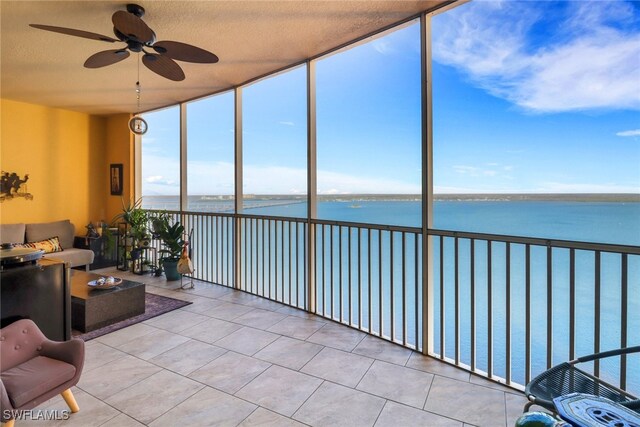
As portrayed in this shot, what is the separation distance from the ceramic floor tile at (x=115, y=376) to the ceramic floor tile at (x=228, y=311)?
994 millimetres

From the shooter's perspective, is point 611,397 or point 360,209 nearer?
point 611,397

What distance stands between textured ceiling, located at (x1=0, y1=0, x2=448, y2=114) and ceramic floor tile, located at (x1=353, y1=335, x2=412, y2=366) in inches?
109

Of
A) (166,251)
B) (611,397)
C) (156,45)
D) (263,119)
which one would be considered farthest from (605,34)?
(263,119)

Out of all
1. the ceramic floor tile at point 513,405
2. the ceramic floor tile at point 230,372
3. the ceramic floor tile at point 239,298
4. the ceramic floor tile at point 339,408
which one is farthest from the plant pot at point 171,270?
the ceramic floor tile at point 513,405

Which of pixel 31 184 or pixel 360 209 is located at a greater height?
pixel 31 184

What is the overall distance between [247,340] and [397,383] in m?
1.35

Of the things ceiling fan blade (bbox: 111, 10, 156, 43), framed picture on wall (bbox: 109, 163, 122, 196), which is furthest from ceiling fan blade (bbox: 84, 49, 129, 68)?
framed picture on wall (bbox: 109, 163, 122, 196)

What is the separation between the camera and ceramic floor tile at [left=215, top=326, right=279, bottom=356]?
2643mm

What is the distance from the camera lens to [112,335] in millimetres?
2912

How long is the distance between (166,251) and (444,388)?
4.31 meters

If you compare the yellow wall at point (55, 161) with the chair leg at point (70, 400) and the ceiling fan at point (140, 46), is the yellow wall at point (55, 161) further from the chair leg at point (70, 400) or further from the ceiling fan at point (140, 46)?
A: the chair leg at point (70, 400)

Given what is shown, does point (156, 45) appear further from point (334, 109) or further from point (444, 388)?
point (334, 109)

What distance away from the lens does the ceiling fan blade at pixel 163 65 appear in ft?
8.33

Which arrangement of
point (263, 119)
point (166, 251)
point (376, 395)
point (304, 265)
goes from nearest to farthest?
point (376, 395) → point (304, 265) → point (166, 251) → point (263, 119)
